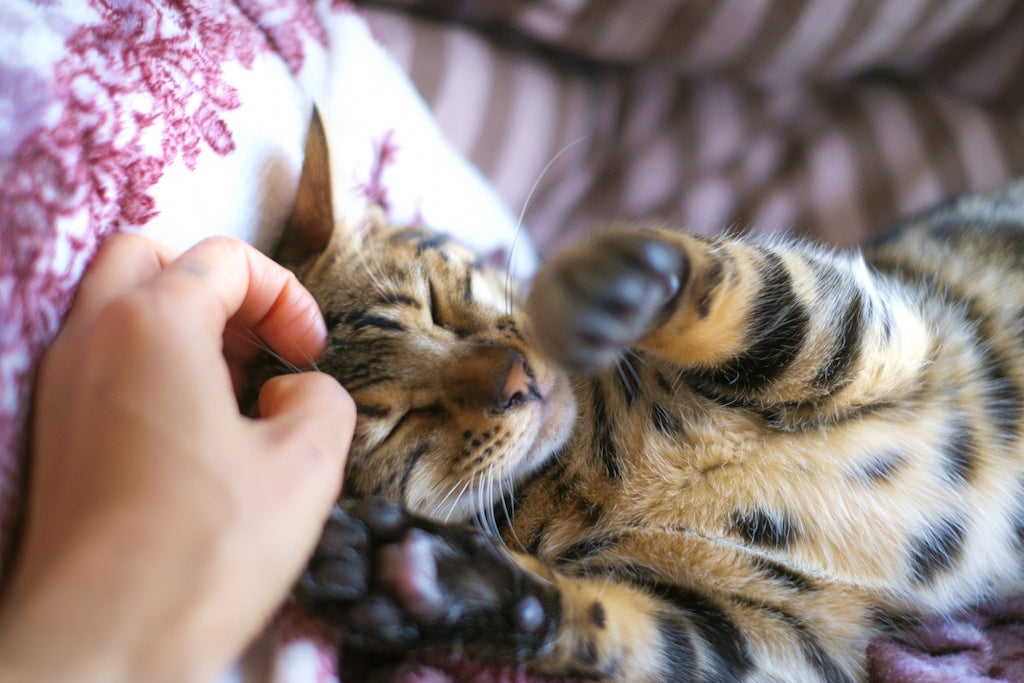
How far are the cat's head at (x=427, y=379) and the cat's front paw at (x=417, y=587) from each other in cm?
14

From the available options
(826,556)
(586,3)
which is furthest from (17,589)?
(586,3)

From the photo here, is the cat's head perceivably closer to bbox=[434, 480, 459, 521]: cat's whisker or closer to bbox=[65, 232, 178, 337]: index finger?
bbox=[434, 480, 459, 521]: cat's whisker

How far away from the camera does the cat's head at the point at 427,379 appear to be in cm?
87

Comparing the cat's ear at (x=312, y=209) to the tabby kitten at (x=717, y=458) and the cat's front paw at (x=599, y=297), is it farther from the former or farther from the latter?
the cat's front paw at (x=599, y=297)

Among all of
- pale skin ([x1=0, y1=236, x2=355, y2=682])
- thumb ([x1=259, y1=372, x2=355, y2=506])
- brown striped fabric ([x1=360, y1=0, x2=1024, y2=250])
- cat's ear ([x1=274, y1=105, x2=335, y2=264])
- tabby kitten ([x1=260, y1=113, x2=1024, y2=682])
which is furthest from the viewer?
brown striped fabric ([x1=360, y1=0, x2=1024, y2=250])

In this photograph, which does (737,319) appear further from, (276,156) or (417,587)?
(276,156)

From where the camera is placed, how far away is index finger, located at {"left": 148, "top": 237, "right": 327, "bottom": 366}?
0.63 metres

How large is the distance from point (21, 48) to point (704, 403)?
87 cm

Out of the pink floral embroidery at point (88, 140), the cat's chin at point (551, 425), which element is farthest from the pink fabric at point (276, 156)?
the cat's chin at point (551, 425)

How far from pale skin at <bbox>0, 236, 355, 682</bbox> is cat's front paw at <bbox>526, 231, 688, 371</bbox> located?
230 millimetres

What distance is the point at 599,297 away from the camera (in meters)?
0.68

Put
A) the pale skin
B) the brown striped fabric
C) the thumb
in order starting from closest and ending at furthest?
the pale skin
the thumb
the brown striped fabric

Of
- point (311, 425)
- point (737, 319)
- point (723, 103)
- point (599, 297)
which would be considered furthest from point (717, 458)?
point (723, 103)

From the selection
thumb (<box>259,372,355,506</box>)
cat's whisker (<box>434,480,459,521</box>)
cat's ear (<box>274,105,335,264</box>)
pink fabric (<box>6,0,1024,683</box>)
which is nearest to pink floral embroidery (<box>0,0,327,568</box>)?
pink fabric (<box>6,0,1024,683</box>)
